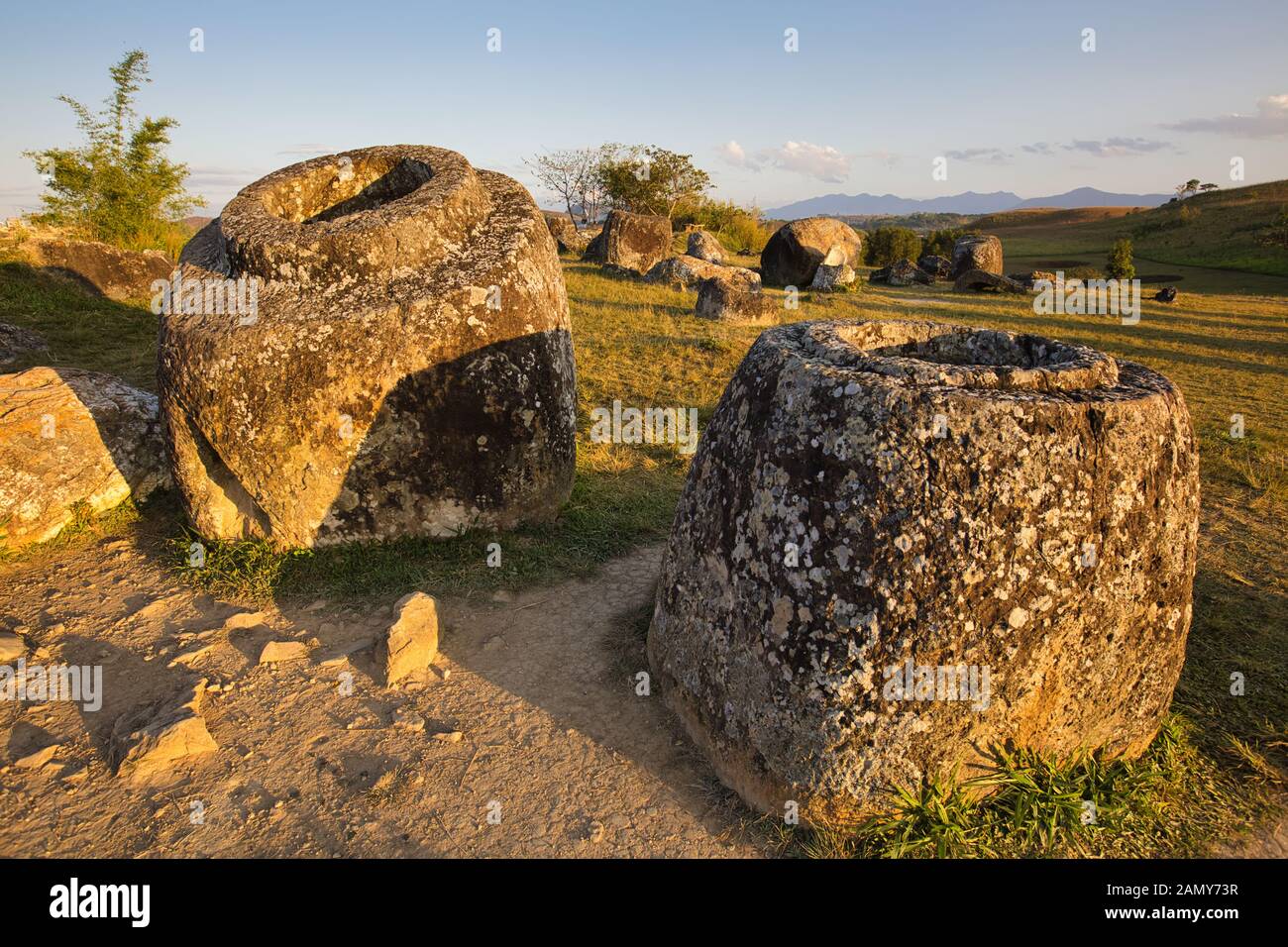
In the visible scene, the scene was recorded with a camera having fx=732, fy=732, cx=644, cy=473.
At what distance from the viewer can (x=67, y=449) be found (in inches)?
231

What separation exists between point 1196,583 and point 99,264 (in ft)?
56.1

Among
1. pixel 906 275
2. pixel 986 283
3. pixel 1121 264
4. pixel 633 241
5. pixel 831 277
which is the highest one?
pixel 633 241

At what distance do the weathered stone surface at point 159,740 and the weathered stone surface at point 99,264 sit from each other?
13023mm

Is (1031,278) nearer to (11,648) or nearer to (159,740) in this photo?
(159,740)

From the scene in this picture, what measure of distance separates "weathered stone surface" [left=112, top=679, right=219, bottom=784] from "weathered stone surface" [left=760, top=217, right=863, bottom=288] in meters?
22.2

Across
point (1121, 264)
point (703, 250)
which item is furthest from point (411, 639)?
point (1121, 264)

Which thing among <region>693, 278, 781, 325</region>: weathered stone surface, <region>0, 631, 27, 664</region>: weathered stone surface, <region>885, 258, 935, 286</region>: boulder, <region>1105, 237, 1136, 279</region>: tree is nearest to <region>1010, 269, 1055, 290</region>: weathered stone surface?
<region>1105, 237, 1136, 279</region>: tree

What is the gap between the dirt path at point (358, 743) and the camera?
10.2 feet

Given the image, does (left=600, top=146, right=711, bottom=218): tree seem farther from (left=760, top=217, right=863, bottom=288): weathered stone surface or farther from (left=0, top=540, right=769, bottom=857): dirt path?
(left=0, top=540, right=769, bottom=857): dirt path

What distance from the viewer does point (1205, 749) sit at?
11.7ft

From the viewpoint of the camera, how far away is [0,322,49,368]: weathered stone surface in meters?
9.67

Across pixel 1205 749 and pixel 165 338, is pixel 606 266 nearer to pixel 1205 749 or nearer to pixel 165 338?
pixel 165 338

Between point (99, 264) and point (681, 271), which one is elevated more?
point (681, 271)

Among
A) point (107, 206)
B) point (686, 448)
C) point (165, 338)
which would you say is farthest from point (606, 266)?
point (165, 338)
